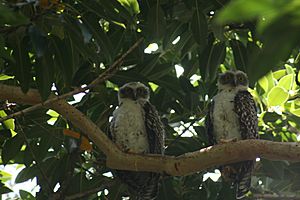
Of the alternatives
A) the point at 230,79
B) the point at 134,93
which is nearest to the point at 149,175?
the point at 134,93

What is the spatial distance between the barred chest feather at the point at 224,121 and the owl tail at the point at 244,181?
0.29 m

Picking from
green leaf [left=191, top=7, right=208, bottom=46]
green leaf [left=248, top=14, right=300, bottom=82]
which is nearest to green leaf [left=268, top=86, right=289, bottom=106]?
green leaf [left=191, top=7, right=208, bottom=46]

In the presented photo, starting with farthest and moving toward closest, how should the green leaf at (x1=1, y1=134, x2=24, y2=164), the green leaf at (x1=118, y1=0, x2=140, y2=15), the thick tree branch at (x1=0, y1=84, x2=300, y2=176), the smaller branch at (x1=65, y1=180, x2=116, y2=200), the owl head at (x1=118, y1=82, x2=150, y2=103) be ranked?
the owl head at (x1=118, y1=82, x2=150, y2=103)
the smaller branch at (x1=65, y1=180, x2=116, y2=200)
the green leaf at (x1=1, y1=134, x2=24, y2=164)
the green leaf at (x1=118, y1=0, x2=140, y2=15)
the thick tree branch at (x1=0, y1=84, x2=300, y2=176)

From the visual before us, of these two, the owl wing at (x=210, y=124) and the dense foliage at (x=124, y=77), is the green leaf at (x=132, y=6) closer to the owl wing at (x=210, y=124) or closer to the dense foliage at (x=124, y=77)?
the dense foliage at (x=124, y=77)

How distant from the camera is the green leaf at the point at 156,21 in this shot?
3.17m

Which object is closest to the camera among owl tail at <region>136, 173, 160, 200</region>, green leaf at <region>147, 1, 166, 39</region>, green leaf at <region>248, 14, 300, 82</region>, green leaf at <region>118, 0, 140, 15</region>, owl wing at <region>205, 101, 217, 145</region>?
green leaf at <region>248, 14, 300, 82</region>

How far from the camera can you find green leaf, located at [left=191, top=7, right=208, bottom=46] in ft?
10.2

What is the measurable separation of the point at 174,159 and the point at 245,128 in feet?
5.05

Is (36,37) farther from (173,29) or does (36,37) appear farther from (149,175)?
(149,175)

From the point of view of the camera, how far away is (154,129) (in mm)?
4305

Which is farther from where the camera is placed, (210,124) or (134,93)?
(134,93)

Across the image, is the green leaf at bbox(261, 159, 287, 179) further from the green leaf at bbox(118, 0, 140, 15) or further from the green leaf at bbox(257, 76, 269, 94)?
the green leaf at bbox(118, 0, 140, 15)

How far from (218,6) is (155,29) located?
43 centimetres

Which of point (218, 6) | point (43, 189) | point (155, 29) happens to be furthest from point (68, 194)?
point (218, 6)
